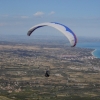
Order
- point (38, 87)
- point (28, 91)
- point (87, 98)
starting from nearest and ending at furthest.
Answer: point (87, 98) < point (28, 91) < point (38, 87)

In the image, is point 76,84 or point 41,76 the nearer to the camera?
point 76,84

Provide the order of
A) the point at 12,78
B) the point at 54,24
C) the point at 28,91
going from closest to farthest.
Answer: the point at 54,24, the point at 28,91, the point at 12,78

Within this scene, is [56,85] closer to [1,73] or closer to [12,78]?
[12,78]

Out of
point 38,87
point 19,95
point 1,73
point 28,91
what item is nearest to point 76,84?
point 38,87

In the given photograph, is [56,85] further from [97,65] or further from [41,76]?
[97,65]

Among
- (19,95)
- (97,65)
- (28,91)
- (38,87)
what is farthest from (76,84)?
(97,65)

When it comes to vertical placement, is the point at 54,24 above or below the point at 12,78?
above

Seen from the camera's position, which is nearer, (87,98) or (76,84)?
(87,98)

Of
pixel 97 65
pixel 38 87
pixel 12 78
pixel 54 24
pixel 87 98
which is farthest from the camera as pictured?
pixel 97 65

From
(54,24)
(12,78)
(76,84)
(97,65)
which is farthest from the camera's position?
(97,65)
